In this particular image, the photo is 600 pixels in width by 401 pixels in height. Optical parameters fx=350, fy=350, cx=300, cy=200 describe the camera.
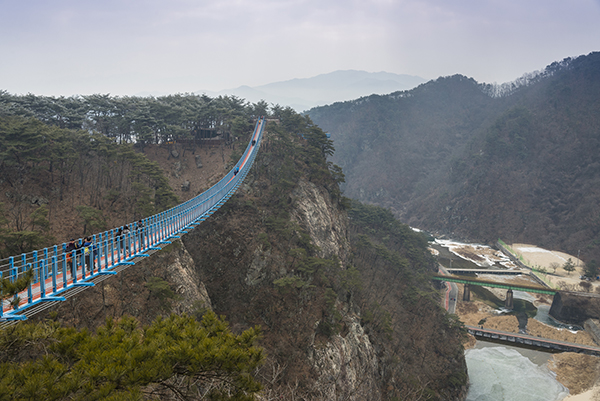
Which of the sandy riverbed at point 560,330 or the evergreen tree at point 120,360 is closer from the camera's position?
the evergreen tree at point 120,360

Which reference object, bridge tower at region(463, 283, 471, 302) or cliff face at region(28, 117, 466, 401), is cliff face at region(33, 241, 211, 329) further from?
bridge tower at region(463, 283, 471, 302)

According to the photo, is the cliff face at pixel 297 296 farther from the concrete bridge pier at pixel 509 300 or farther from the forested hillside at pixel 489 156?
the forested hillside at pixel 489 156

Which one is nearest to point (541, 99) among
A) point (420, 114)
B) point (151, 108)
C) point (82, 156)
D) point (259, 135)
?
point (420, 114)

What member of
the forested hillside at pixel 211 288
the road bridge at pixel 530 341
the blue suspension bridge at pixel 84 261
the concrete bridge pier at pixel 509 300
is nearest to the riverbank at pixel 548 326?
the road bridge at pixel 530 341

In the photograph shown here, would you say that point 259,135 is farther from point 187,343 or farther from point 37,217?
point 187,343

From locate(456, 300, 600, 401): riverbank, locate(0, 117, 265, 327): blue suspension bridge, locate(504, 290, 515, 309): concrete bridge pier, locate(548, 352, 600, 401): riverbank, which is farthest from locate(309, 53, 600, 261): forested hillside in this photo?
locate(0, 117, 265, 327): blue suspension bridge

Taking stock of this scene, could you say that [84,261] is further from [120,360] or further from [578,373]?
[578,373]
